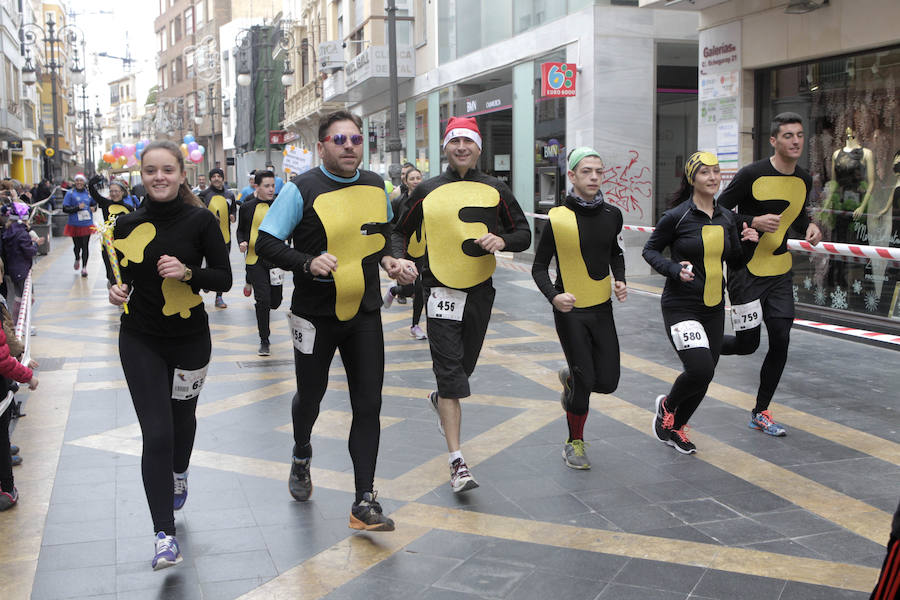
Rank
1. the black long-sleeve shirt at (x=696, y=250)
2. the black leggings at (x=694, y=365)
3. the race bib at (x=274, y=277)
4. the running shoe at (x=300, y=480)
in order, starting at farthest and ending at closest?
the race bib at (x=274, y=277)
the black long-sleeve shirt at (x=696, y=250)
the black leggings at (x=694, y=365)
the running shoe at (x=300, y=480)

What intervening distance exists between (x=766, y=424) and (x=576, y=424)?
58.0 inches

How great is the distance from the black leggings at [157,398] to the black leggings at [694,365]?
2.87 metres

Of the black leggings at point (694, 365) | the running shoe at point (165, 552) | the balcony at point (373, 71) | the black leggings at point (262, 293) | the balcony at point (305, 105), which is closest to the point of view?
the running shoe at point (165, 552)

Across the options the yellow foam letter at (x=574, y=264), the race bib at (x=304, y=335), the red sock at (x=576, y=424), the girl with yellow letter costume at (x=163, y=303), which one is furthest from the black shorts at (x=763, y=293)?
the girl with yellow letter costume at (x=163, y=303)

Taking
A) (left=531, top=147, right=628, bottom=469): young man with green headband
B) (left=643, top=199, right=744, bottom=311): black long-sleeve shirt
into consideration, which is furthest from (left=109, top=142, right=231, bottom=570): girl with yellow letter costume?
(left=643, top=199, right=744, bottom=311): black long-sleeve shirt

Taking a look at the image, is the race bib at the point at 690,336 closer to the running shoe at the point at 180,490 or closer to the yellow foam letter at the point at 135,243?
the running shoe at the point at 180,490

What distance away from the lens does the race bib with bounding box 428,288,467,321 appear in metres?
5.10

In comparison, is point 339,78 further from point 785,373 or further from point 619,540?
point 619,540

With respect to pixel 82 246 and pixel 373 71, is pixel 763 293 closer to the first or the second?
pixel 82 246

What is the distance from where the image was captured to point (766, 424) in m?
6.16

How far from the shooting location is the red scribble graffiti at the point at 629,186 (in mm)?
16625

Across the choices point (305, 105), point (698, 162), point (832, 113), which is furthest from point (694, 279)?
point (305, 105)

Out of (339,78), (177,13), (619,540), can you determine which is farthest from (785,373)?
(177,13)

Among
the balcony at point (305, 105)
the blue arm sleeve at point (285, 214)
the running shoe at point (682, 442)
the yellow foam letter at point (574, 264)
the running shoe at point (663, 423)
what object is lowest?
the running shoe at point (682, 442)
